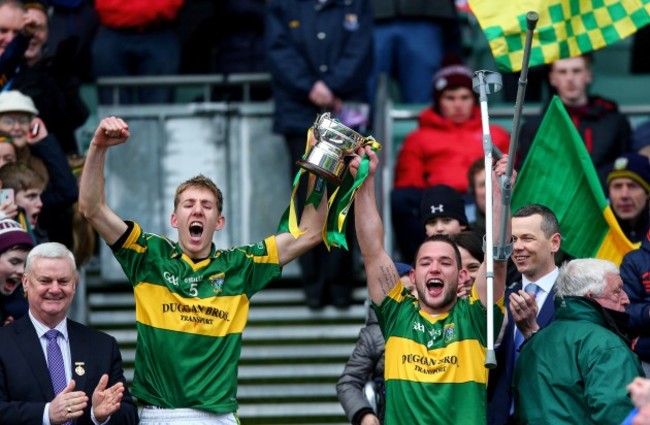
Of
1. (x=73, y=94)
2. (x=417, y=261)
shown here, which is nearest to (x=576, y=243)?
(x=417, y=261)

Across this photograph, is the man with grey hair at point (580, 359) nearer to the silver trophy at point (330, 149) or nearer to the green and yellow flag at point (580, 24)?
the silver trophy at point (330, 149)

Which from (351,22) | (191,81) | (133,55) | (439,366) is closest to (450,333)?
(439,366)

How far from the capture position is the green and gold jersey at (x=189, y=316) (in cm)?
1038

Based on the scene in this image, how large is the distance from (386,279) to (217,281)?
94 centimetres

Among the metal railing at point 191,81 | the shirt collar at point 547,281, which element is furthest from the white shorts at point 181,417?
the metal railing at point 191,81

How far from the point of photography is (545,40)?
11.7m

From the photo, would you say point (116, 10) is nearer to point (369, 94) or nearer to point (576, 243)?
point (369, 94)

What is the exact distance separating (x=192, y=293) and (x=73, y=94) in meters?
3.85

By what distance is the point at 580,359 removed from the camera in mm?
10117

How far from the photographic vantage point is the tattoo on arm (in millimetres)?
10464

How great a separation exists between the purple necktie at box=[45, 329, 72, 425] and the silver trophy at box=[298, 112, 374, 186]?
1.72 m

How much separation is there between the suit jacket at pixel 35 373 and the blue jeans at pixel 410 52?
17.5 ft

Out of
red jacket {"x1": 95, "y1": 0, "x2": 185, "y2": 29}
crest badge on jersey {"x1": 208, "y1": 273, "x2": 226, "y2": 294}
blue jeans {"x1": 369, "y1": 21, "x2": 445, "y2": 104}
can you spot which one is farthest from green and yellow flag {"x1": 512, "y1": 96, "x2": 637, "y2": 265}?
red jacket {"x1": 95, "y1": 0, "x2": 185, "y2": 29}

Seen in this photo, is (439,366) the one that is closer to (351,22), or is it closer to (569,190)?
(569,190)
